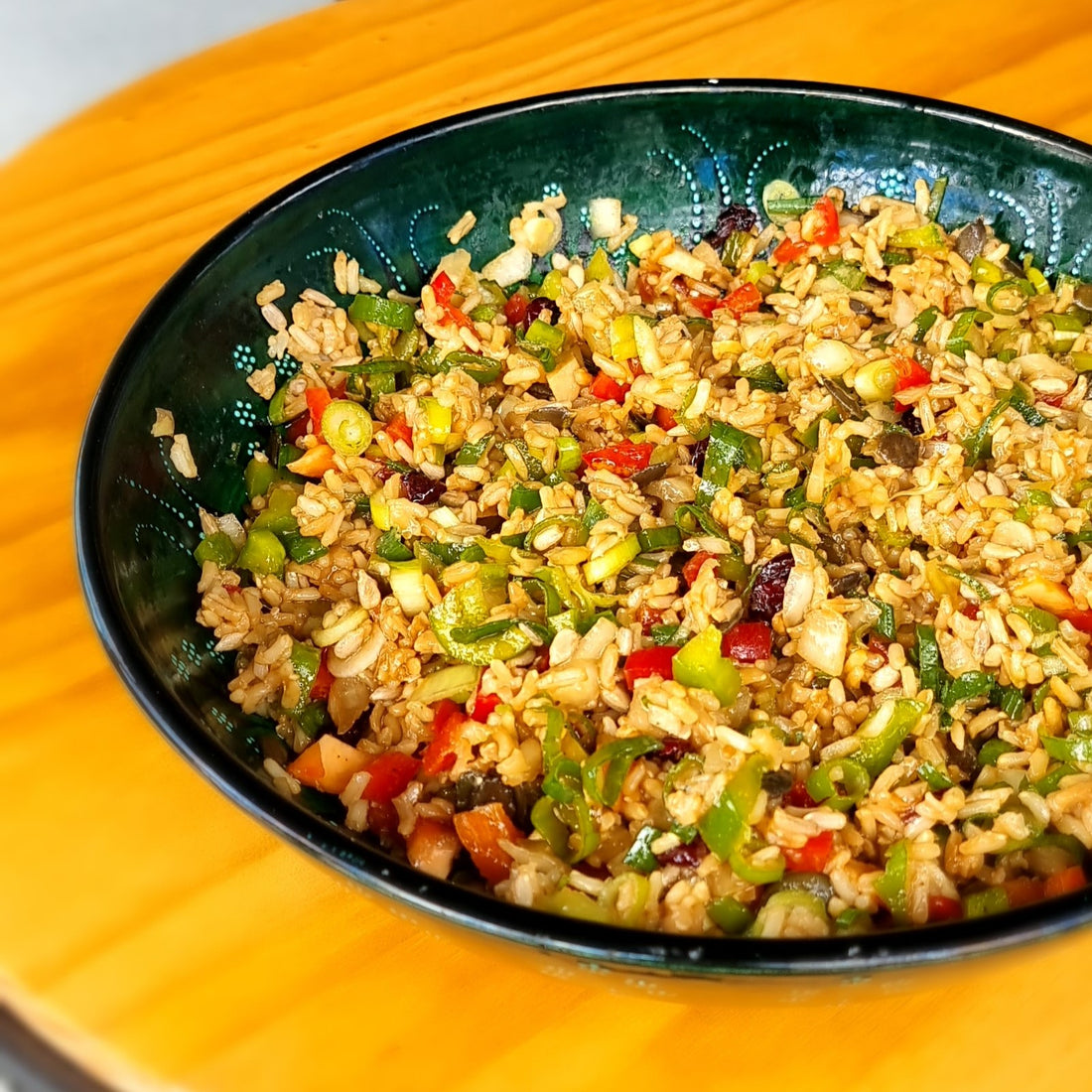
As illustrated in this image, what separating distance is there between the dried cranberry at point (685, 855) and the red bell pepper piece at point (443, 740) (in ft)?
1.06

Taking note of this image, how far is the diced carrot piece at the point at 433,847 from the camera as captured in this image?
141 cm

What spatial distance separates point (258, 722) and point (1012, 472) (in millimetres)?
1286

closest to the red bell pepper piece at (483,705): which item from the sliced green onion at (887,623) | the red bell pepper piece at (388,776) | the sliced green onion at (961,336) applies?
the red bell pepper piece at (388,776)

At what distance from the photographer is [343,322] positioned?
6.70 ft

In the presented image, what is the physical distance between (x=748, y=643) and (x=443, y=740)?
1.52 ft

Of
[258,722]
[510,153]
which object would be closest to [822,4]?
[510,153]

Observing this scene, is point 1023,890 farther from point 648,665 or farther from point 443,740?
point 443,740

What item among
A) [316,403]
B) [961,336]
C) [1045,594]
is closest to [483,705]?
[316,403]

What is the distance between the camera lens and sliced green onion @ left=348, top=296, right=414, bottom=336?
208cm

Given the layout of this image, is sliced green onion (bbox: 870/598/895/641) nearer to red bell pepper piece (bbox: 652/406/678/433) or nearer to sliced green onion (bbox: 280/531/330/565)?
red bell pepper piece (bbox: 652/406/678/433)

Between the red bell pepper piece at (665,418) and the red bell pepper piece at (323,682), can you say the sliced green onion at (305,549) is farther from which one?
the red bell pepper piece at (665,418)

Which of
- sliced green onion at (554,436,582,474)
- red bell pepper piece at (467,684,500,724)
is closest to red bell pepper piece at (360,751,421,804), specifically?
red bell pepper piece at (467,684,500,724)

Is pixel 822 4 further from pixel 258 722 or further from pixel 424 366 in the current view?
pixel 258 722

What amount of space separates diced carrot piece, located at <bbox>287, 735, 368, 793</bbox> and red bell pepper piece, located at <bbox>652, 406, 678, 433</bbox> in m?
0.82
